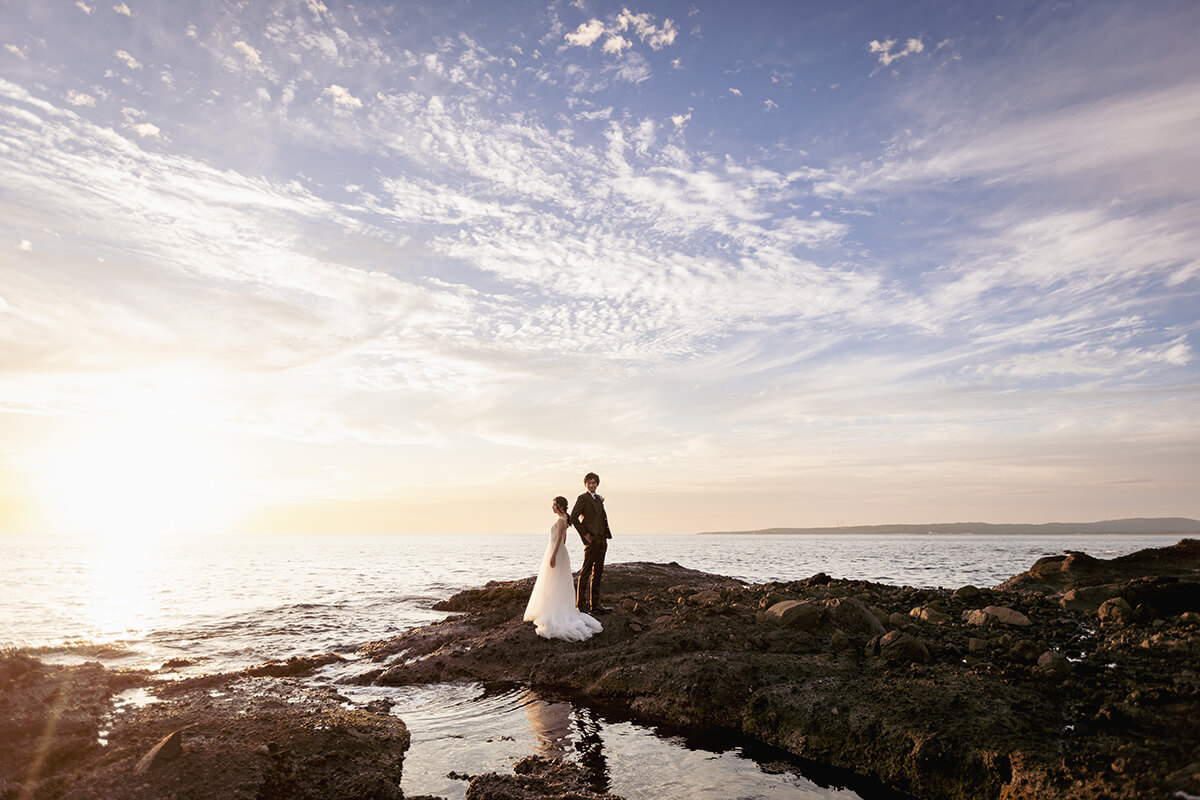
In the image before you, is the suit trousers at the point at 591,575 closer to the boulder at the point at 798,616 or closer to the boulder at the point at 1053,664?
the boulder at the point at 798,616

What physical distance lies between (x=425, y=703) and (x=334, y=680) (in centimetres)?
296

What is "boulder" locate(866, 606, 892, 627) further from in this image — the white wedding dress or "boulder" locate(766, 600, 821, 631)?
the white wedding dress

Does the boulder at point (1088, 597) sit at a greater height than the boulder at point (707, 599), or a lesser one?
greater

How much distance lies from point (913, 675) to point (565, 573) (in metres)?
7.25

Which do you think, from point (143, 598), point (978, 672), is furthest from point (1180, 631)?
point (143, 598)

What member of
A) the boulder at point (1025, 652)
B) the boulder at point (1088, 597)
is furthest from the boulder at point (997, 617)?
the boulder at point (1088, 597)

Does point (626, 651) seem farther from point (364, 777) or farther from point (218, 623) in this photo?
point (218, 623)

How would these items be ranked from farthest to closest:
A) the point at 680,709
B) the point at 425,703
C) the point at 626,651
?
the point at 626,651 → the point at 425,703 → the point at 680,709

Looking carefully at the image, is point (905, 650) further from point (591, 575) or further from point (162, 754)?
point (162, 754)

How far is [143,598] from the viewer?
30359mm

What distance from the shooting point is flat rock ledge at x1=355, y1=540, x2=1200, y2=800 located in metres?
6.79

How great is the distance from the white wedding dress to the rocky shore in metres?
0.39

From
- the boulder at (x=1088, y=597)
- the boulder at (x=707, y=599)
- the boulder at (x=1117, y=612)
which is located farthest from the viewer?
the boulder at (x=707, y=599)

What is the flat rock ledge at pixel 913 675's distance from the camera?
6785 mm
